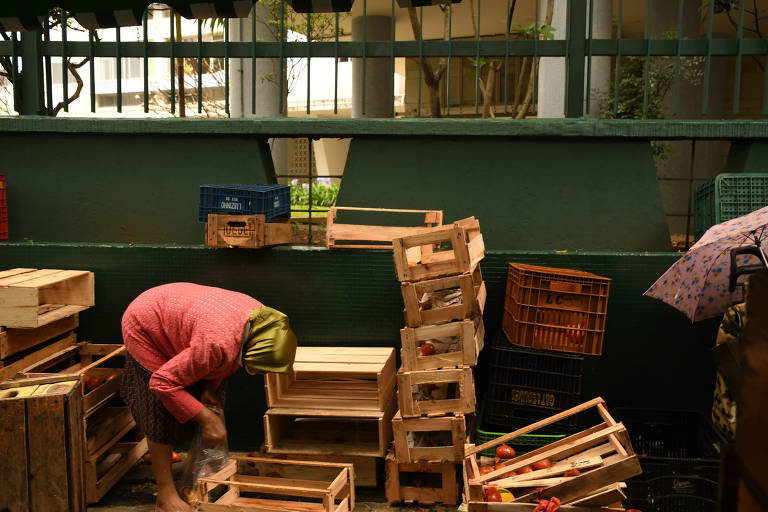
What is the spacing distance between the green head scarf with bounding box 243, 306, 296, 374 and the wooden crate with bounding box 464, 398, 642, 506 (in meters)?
1.48

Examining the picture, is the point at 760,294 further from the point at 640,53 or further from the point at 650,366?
the point at 640,53

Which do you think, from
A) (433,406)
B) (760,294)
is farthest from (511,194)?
(760,294)

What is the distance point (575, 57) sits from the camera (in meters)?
6.66

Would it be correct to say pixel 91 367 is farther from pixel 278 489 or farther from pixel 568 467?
pixel 568 467

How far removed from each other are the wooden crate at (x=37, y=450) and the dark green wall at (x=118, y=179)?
2.36m

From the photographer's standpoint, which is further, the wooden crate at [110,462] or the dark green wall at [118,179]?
the dark green wall at [118,179]

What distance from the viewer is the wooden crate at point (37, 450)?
4.63m

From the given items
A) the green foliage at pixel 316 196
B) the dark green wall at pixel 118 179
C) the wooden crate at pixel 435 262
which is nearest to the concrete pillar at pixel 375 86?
the green foliage at pixel 316 196

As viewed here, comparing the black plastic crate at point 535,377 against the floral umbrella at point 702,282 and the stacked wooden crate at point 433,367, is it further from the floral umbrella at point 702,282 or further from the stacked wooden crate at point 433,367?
the floral umbrella at point 702,282

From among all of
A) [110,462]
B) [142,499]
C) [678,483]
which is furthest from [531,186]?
[110,462]

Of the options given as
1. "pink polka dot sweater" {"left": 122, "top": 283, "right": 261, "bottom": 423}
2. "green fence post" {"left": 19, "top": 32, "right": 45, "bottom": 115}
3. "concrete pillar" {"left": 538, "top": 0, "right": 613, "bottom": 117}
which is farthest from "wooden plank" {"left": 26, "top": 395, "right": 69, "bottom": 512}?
"concrete pillar" {"left": 538, "top": 0, "right": 613, "bottom": 117}

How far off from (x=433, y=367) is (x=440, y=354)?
11 centimetres

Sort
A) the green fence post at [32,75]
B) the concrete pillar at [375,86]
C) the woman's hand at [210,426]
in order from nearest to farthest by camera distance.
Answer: the woman's hand at [210,426] → the green fence post at [32,75] → the concrete pillar at [375,86]

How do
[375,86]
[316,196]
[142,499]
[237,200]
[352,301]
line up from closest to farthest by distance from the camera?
[142,499] → [237,200] → [352,301] → [316,196] → [375,86]
